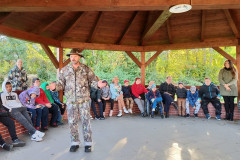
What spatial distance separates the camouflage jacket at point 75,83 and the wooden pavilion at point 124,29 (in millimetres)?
2474

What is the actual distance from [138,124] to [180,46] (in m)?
3.65

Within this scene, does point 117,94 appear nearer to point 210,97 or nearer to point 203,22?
point 210,97

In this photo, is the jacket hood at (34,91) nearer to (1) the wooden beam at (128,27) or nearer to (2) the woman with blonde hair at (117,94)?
(2) the woman with blonde hair at (117,94)

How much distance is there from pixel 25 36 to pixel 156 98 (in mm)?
4513

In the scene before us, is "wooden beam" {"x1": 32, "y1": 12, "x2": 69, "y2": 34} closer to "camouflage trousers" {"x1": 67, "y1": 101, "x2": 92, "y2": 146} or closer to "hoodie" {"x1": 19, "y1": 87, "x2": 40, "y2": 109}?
"hoodie" {"x1": 19, "y1": 87, "x2": 40, "y2": 109}

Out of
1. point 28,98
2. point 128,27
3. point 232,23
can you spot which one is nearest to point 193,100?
point 232,23

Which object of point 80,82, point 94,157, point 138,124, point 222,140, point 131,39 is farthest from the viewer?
point 131,39

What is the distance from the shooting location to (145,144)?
3.56 m

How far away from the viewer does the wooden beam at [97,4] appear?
9.97ft

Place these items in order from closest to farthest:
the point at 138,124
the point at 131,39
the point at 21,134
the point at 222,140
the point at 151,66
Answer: the point at 222,140
the point at 21,134
the point at 138,124
the point at 131,39
the point at 151,66

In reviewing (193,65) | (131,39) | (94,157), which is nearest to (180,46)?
(131,39)

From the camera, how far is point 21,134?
14.0ft

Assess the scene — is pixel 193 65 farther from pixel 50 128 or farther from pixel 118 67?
pixel 50 128

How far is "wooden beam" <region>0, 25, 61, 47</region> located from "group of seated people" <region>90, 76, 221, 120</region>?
2.12 metres
